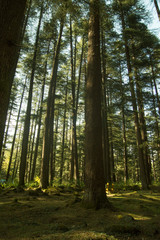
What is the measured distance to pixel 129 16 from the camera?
12266 mm

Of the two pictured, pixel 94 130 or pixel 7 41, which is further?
pixel 94 130

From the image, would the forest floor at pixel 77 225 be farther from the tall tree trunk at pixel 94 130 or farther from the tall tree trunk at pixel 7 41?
the tall tree trunk at pixel 7 41

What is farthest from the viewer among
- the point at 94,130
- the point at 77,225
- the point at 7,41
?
the point at 94,130

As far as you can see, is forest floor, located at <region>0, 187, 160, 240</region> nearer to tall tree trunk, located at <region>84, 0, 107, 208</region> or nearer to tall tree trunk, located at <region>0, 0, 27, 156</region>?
tall tree trunk, located at <region>84, 0, 107, 208</region>

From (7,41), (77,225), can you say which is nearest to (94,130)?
(77,225)

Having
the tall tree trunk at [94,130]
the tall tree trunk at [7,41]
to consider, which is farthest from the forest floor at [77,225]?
the tall tree trunk at [7,41]

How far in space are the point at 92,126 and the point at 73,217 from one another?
2.57 meters

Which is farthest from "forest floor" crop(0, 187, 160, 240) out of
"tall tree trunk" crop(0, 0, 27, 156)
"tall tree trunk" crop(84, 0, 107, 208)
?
"tall tree trunk" crop(0, 0, 27, 156)

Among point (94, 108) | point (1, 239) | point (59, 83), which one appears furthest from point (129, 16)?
point (1, 239)

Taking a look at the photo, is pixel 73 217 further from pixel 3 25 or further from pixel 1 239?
pixel 3 25

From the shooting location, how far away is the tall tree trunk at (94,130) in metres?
4.36

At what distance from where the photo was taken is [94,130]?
4906 mm

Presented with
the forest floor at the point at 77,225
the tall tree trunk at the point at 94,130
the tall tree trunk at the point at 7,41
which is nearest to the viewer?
the tall tree trunk at the point at 7,41

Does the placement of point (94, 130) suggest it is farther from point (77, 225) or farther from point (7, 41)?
point (7, 41)
